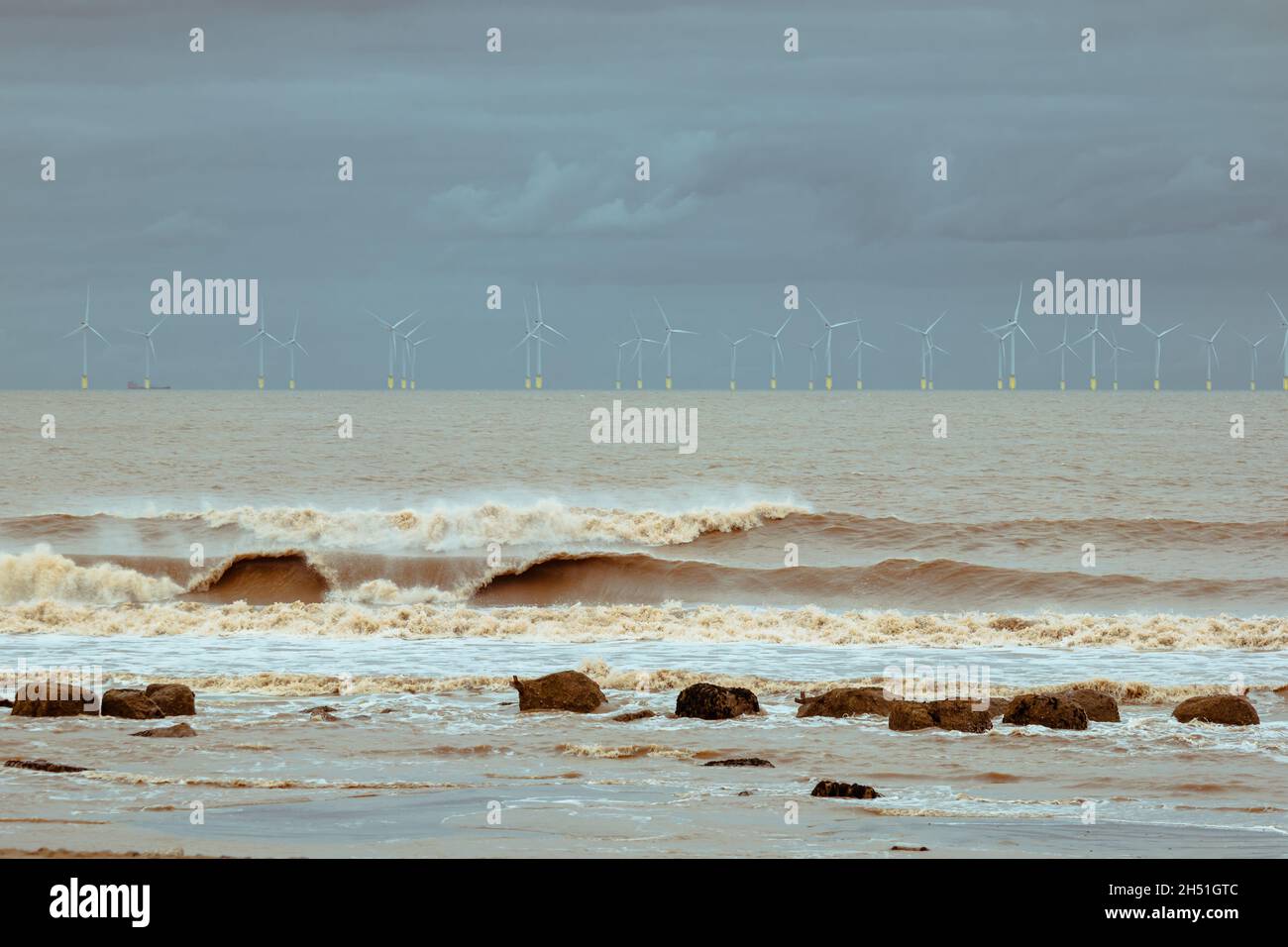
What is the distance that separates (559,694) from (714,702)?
234cm

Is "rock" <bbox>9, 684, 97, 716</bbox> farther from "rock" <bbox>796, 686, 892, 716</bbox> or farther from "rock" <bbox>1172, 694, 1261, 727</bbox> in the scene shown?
"rock" <bbox>1172, 694, 1261, 727</bbox>

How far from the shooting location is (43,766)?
16.4 metres

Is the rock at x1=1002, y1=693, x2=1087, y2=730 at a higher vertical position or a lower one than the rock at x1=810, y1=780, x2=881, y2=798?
higher

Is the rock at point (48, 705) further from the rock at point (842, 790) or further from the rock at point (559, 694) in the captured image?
the rock at point (842, 790)

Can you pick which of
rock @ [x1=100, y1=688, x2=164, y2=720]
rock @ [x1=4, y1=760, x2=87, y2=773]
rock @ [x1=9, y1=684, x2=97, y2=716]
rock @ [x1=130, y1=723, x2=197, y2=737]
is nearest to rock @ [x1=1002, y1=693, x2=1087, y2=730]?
rock @ [x1=130, y1=723, x2=197, y2=737]

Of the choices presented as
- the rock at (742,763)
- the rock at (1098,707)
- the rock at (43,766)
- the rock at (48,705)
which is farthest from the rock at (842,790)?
the rock at (48,705)

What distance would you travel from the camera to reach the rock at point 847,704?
20516 mm

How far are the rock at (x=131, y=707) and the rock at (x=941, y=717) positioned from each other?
991 cm

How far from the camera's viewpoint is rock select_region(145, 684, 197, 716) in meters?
20.6

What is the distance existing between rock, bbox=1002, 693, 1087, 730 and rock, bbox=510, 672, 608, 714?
5787 millimetres

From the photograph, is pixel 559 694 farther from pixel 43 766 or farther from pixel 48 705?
pixel 43 766

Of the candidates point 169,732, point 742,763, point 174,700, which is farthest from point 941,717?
point 174,700
